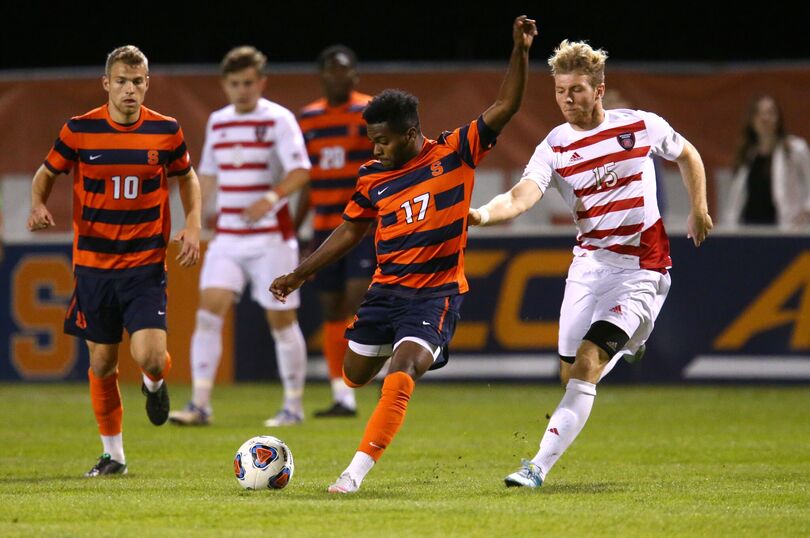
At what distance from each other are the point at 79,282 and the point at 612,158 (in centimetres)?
285

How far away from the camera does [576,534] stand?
5887 mm

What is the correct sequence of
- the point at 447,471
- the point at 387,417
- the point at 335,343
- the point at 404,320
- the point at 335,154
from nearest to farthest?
the point at 387,417 < the point at 404,320 < the point at 447,471 < the point at 335,154 < the point at 335,343

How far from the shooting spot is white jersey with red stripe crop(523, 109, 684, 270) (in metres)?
7.55

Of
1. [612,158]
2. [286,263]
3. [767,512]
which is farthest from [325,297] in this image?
[767,512]

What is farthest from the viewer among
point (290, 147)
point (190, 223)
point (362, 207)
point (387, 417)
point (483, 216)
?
point (290, 147)

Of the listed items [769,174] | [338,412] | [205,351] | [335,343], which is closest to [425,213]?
[205,351]

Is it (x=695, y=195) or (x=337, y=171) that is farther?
(x=337, y=171)

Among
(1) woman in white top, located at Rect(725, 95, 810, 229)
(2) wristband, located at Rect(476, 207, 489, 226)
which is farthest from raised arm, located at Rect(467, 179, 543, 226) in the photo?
(1) woman in white top, located at Rect(725, 95, 810, 229)

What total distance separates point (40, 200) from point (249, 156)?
127 inches

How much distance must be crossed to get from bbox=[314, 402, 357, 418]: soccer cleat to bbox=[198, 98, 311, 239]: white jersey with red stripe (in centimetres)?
135

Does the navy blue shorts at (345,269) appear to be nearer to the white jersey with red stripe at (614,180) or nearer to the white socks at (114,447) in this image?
the white socks at (114,447)

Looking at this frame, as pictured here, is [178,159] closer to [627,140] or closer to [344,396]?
[627,140]

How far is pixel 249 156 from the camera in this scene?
1112 centimetres

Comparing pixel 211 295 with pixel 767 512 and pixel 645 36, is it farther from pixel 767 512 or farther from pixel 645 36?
pixel 645 36
